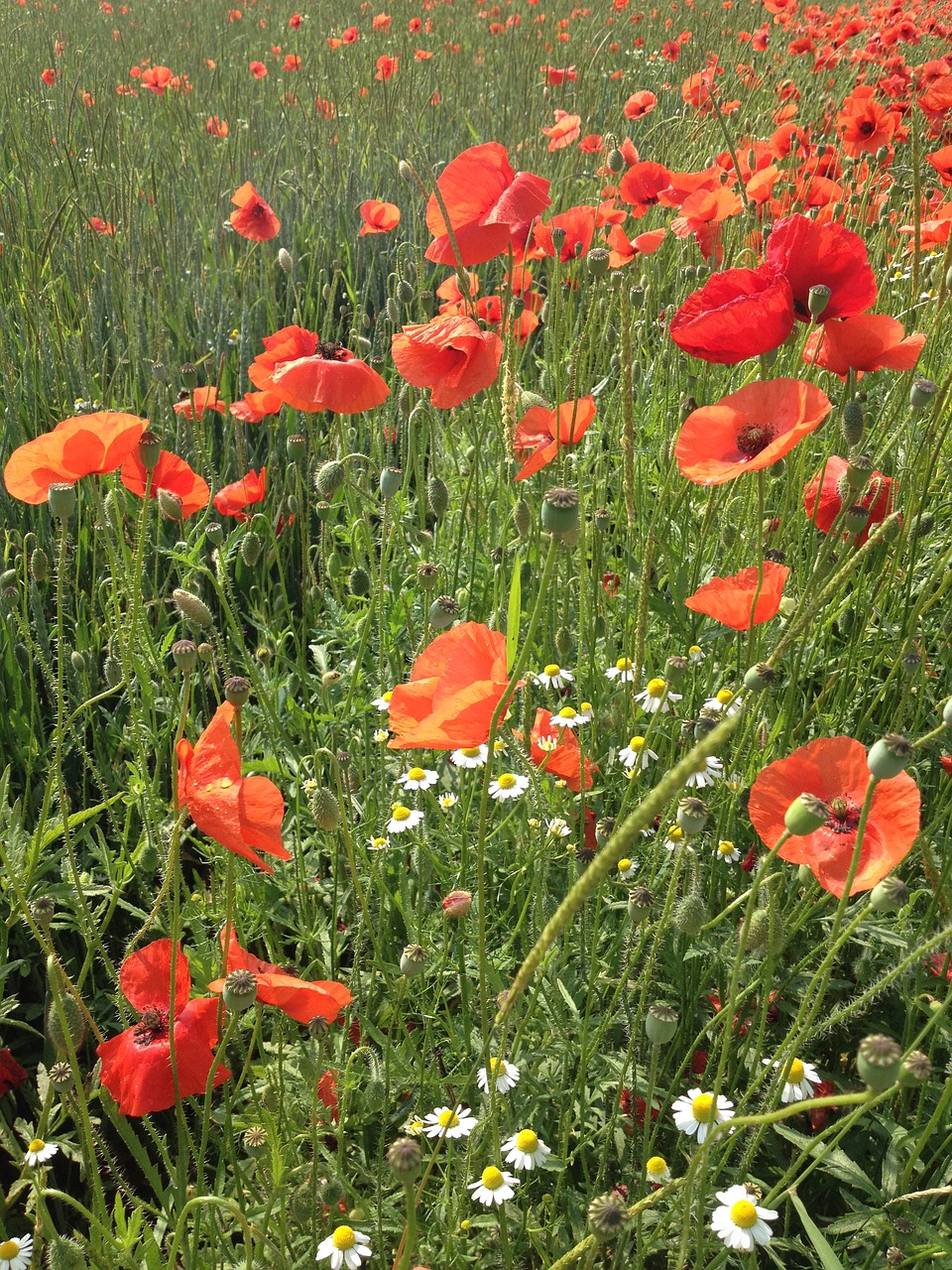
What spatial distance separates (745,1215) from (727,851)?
67 centimetres

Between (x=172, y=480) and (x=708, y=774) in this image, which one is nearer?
(x=708, y=774)

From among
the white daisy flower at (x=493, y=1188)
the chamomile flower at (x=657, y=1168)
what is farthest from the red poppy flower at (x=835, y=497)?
the white daisy flower at (x=493, y=1188)

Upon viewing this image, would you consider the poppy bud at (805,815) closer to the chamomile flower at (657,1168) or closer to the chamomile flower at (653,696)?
the chamomile flower at (657,1168)

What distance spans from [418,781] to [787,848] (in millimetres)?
715

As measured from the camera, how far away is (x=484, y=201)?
1871mm

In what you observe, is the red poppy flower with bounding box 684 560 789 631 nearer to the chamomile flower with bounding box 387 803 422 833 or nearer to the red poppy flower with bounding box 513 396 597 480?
the red poppy flower with bounding box 513 396 597 480

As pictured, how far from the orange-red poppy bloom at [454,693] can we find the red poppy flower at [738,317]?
22.1 inches

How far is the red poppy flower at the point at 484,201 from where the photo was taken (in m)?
1.78

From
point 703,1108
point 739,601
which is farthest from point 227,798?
point 739,601

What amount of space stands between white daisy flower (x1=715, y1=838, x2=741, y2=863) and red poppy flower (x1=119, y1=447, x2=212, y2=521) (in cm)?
114

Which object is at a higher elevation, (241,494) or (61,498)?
(61,498)

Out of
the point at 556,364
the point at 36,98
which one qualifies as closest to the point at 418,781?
the point at 556,364

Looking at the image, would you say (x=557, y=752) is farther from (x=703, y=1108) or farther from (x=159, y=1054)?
(x=159, y=1054)

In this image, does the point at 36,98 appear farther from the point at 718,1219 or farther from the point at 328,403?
the point at 718,1219
